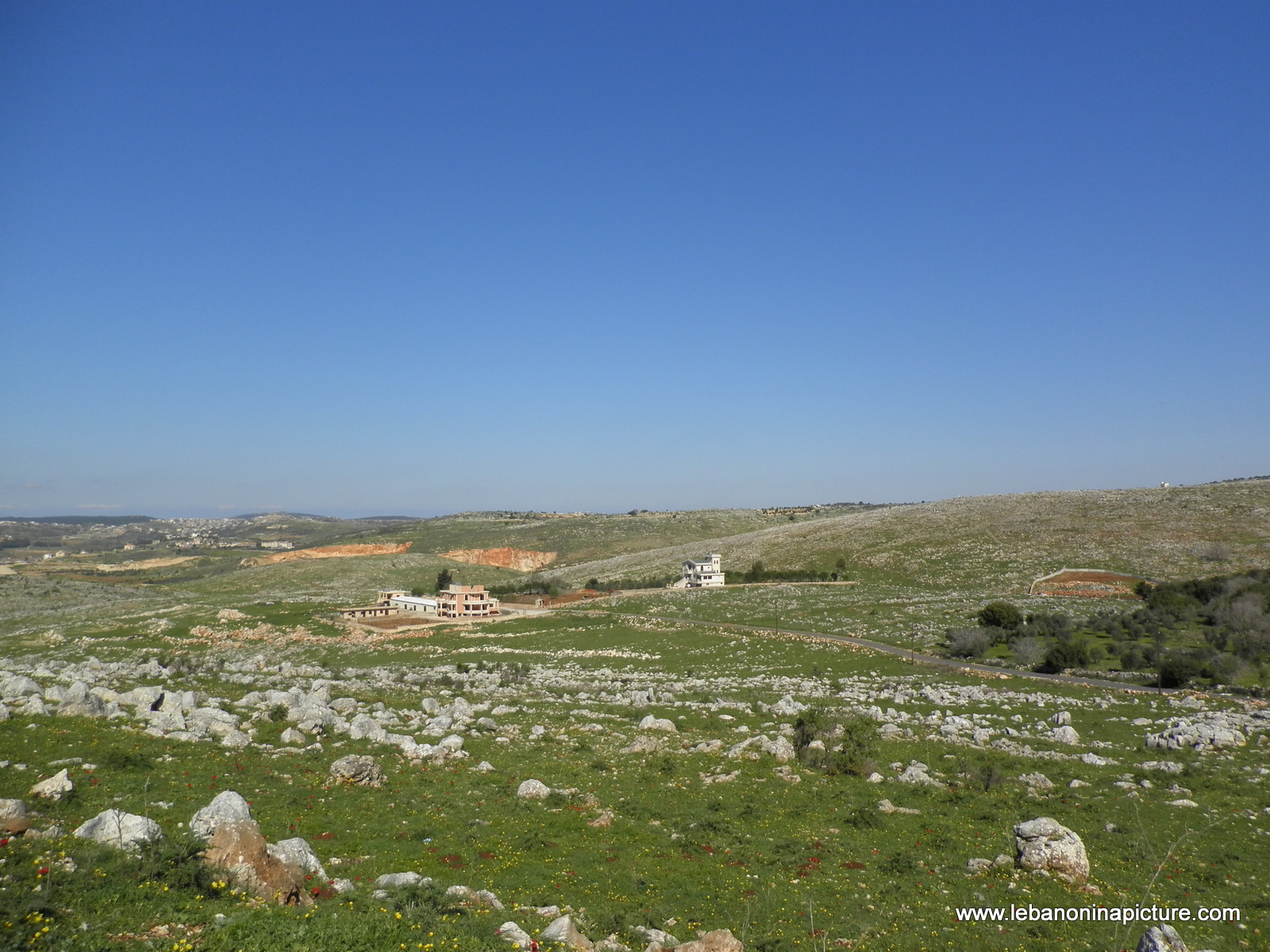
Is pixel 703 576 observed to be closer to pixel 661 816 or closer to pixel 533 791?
pixel 533 791

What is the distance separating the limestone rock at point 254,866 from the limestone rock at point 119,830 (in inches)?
45.1

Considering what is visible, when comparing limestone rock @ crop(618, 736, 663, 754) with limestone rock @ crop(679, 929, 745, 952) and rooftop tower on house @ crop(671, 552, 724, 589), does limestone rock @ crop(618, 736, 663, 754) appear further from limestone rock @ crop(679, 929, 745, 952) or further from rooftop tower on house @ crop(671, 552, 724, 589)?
rooftop tower on house @ crop(671, 552, 724, 589)

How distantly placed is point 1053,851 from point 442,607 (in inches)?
2769

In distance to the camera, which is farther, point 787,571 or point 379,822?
point 787,571

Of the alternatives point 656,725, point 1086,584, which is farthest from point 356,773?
point 1086,584

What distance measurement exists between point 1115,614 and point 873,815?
4836 cm

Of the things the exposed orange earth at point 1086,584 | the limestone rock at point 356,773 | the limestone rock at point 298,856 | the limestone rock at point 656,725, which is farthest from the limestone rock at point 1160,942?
the exposed orange earth at point 1086,584

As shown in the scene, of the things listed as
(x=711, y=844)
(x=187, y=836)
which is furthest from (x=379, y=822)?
(x=711, y=844)

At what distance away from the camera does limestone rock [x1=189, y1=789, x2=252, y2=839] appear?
11898 mm

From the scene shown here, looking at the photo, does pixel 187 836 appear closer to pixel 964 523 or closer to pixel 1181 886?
pixel 1181 886

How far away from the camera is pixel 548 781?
19703 mm

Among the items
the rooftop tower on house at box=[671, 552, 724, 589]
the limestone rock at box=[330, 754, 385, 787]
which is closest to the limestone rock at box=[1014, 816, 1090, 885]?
the limestone rock at box=[330, 754, 385, 787]

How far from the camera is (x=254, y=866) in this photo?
10953 millimetres

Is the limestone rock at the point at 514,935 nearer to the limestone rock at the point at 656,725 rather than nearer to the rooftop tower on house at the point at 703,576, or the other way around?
the limestone rock at the point at 656,725
